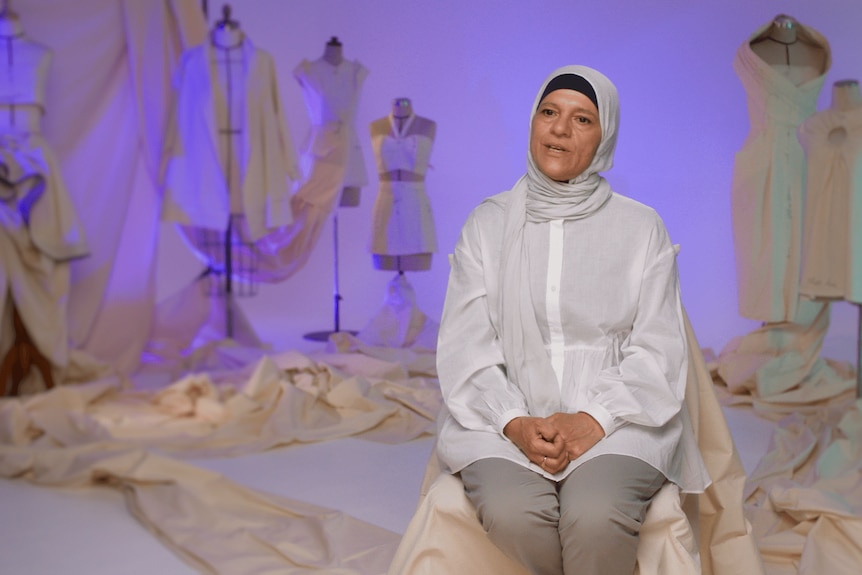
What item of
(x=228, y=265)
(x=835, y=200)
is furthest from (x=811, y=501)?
(x=228, y=265)

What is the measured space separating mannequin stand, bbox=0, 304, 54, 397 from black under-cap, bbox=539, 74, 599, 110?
346 cm

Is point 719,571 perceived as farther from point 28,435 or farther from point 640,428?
point 28,435

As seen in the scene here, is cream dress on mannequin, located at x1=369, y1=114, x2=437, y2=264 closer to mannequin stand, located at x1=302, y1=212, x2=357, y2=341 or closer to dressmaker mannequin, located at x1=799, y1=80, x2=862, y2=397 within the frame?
mannequin stand, located at x1=302, y1=212, x2=357, y2=341

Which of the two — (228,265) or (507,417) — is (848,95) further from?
(228,265)

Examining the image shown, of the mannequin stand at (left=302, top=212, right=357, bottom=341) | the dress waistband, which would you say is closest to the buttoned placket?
the dress waistband

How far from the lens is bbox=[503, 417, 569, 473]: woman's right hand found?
194 cm

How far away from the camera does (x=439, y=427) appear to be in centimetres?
219

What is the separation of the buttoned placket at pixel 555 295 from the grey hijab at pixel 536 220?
3cm

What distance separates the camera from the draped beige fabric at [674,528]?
6.31ft

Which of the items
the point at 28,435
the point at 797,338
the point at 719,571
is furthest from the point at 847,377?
the point at 28,435

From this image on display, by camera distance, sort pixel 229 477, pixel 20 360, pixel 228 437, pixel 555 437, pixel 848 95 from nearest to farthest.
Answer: pixel 555 437
pixel 229 477
pixel 228 437
pixel 848 95
pixel 20 360

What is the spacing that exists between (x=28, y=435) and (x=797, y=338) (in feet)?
11.3

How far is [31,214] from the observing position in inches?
189

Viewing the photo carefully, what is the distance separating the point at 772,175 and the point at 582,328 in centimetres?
297
